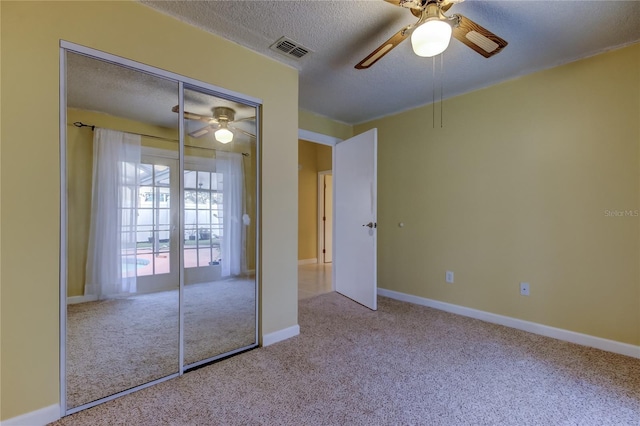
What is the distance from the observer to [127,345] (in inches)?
81.9

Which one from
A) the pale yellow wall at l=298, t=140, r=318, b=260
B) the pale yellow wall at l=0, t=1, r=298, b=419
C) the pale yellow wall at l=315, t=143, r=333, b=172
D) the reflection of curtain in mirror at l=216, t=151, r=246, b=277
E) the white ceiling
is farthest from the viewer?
the pale yellow wall at l=315, t=143, r=333, b=172

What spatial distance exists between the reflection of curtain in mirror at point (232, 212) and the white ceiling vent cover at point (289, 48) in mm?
896

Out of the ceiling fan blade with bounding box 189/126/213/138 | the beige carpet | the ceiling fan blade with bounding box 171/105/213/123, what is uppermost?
the ceiling fan blade with bounding box 171/105/213/123

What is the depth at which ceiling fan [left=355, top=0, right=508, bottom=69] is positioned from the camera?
153cm

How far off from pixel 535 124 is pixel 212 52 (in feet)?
9.33

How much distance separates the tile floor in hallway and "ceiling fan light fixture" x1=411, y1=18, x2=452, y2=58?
10.6 feet

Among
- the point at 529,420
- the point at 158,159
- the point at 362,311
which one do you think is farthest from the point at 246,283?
the point at 529,420

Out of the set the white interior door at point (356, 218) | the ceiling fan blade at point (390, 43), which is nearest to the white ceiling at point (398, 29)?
the ceiling fan blade at point (390, 43)

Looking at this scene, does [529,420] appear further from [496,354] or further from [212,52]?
[212,52]

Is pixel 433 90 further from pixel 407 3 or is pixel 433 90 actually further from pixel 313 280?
pixel 313 280

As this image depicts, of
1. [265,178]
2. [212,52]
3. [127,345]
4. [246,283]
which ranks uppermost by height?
[212,52]

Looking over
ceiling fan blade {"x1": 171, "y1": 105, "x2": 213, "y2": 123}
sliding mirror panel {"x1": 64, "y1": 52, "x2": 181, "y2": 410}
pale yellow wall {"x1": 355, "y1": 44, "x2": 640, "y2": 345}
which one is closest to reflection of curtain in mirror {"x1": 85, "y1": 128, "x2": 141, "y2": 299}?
sliding mirror panel {"x1": 64, "y1": 52, "x2": 181, "y2": 410}

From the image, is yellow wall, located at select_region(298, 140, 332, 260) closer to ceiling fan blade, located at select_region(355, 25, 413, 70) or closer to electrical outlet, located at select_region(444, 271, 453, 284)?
electrical outlet, located at select_region(444, 271, 453, 284)

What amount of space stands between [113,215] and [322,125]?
107 inches
